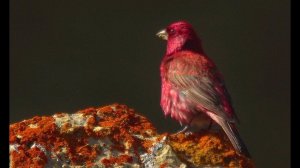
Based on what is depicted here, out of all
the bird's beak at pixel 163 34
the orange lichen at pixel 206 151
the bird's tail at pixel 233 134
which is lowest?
the bird's tail at pixel 233 134

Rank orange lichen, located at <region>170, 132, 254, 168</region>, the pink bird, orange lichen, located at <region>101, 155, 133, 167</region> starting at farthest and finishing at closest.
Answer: the pink bird → orange lichen, located at <region>170, 132, 254, 168</region> → orange lichen, located at <region>101, 155, 133, 167</region>

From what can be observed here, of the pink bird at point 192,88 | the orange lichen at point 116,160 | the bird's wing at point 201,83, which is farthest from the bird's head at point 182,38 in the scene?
the orange lichen at point 116,160

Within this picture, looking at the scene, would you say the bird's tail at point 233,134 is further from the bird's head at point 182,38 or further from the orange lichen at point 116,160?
the bird's head at point 182,38

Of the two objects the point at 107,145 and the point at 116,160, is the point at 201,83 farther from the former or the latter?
the point at 116,160

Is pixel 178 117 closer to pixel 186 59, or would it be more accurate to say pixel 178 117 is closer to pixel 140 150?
pixel 186 59

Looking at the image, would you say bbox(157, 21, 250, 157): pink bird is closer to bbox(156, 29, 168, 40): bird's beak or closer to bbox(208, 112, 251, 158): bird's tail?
bbox(208, 112, 251, 158): bird's tail

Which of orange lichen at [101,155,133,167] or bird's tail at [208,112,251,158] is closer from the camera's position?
orange lichen at [101,155,133,167]

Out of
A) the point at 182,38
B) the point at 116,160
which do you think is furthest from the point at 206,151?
the point at 182,38

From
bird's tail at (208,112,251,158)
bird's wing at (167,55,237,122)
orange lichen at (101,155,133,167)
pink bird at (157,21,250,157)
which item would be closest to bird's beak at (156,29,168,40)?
pink bird at (157,21,250,157)
